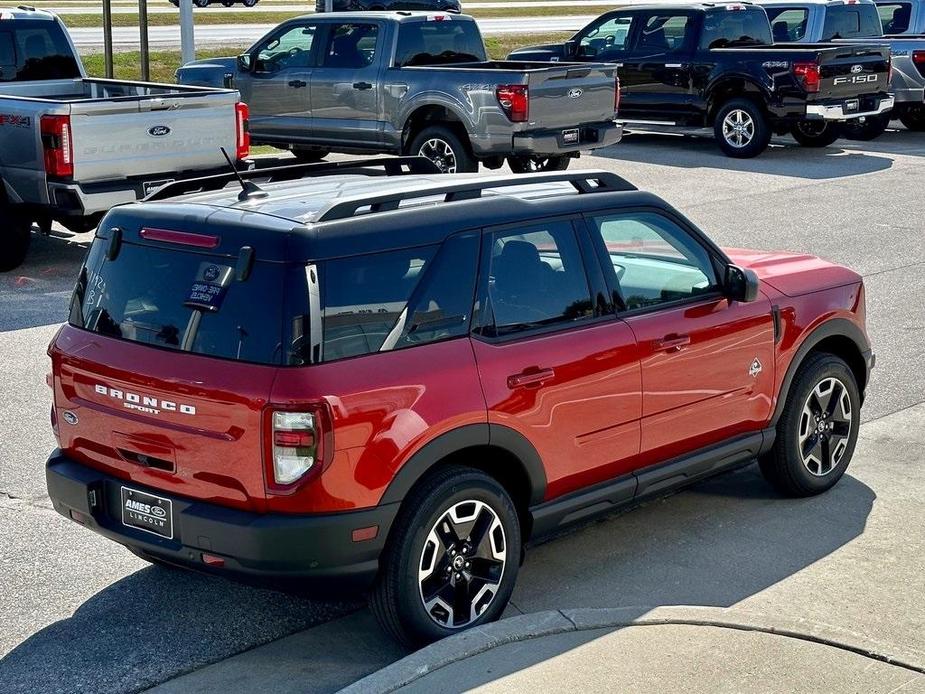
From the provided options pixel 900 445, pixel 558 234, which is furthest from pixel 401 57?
pixel 558 234

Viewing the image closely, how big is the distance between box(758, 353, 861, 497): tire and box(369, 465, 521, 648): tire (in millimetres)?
1877

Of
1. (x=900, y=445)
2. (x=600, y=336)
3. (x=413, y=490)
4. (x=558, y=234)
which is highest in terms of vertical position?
(x=558, y=234)

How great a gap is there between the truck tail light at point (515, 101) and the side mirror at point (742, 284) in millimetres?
9378

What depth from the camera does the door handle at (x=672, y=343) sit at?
598cm

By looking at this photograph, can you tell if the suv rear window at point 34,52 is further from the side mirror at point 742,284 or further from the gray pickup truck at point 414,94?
the side mirror at point 742,284

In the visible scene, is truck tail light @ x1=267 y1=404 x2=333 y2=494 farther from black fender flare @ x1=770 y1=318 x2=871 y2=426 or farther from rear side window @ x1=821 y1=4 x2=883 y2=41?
rear side window @ x1=821 y1=4 x2=883 y2=41

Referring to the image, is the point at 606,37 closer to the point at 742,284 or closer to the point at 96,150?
the point at 96,150

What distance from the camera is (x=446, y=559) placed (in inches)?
207

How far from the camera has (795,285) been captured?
265 inches

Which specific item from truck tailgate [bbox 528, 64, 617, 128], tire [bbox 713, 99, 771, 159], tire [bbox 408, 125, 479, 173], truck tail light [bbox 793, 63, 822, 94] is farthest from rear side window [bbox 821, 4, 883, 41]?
tire [bbox 408, 125, 479, 173]

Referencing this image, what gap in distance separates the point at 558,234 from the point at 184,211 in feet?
4.97

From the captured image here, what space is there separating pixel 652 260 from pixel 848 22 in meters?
16.4

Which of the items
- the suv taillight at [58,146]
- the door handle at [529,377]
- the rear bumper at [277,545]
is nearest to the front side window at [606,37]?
the suv taillight at [58,146]

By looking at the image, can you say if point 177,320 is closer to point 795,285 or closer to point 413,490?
point 413,490
